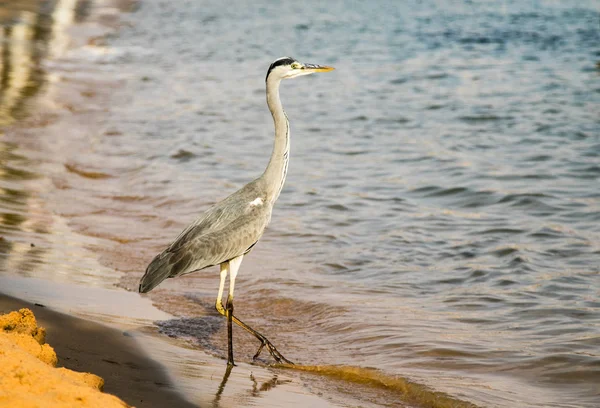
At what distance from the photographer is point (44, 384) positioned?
11.1ft

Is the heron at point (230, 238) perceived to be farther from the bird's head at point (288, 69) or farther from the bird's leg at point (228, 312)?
the bird's head at point (288, 69)

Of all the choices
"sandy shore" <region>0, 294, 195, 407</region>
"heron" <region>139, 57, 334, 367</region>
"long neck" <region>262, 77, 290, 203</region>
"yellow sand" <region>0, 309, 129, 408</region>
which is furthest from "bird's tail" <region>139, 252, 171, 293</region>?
"yellow sand" <region>0, 309, 129, 408</region>

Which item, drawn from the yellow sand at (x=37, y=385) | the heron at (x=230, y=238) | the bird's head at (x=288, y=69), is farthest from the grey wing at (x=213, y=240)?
the yellow sand at (x=37, y=385)

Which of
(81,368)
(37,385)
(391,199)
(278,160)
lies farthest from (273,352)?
(391,199)

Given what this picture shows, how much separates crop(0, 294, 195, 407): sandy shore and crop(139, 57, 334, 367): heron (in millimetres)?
542

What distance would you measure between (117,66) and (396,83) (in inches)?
289

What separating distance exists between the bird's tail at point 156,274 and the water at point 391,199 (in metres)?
0.51

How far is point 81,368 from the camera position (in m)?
4.41

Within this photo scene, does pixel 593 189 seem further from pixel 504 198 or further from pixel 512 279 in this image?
pixel 512 279

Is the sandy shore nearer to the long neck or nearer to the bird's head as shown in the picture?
the long neck

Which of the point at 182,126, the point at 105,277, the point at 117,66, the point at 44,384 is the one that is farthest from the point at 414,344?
the point at 117,66

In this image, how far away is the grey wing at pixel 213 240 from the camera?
5.56 meters

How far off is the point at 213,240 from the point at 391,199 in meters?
4.43

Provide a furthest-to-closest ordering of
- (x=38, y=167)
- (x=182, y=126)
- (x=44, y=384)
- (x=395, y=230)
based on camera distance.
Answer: (x=182, y=126) < (x=38, y=167) < (x=395, y=230) < (x=44, y=384)
